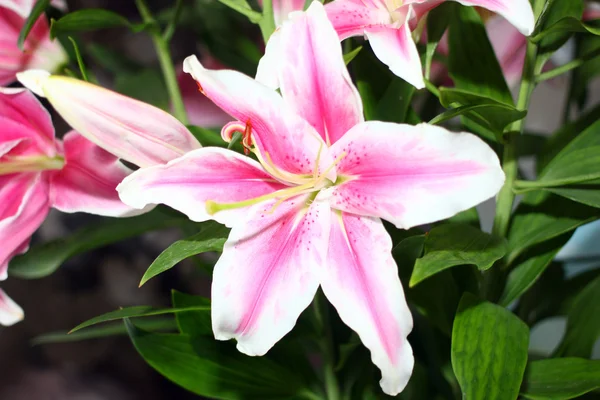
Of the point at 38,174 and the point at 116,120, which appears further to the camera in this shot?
the point at 38,174

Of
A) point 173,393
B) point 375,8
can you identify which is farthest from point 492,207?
point 375,8

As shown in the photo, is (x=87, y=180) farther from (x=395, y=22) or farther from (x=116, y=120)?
(x=395, y=22)

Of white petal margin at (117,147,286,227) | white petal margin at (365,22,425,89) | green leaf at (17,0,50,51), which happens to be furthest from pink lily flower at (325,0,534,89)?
green leaf at (17,0,50,51)

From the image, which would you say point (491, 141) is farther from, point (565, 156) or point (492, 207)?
point (492, 207)

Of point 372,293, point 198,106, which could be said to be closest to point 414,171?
point 372,293

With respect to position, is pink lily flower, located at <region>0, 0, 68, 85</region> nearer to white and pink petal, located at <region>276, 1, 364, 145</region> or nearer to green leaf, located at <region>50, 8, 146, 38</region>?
green leaf, located at <region>50, 8, 146, 38</region>

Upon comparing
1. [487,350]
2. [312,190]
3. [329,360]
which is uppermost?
[312,190]
